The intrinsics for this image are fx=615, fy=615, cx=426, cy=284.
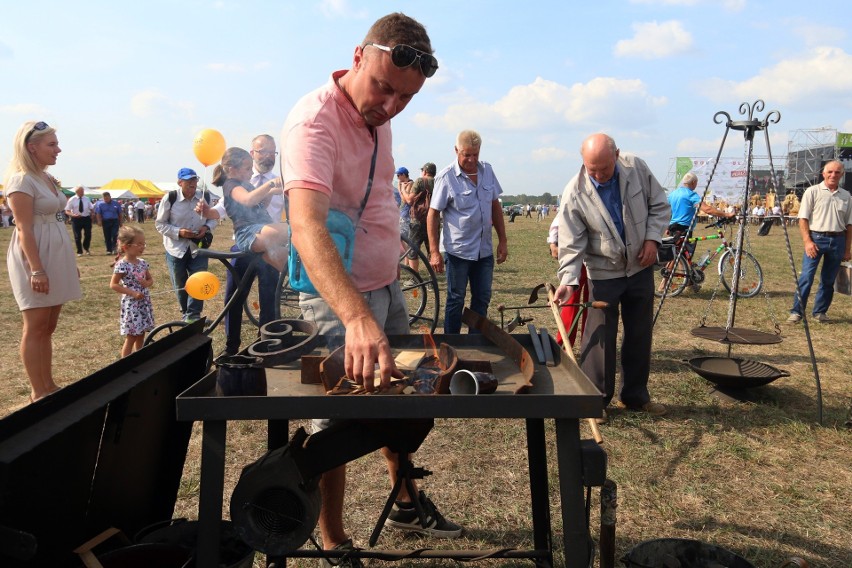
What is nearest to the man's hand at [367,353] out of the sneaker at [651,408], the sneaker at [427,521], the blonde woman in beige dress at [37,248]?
the sneaker at [427,521]

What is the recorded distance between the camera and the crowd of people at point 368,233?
1.89 meters

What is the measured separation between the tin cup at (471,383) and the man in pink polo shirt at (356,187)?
0.75ft

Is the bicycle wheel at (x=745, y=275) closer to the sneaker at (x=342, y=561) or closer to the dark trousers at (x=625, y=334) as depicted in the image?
the dark trousers at (x=625, y=334)

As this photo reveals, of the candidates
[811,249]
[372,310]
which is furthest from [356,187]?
[811,249]

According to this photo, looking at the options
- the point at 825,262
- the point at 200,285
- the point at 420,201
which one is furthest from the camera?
the point at 420,201

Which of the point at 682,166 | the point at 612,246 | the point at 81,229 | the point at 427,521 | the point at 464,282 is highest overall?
the point at 682,166

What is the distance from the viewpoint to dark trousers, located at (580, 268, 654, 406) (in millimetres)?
4113

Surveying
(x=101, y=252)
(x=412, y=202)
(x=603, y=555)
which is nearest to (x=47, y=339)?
(x=603, y=555)

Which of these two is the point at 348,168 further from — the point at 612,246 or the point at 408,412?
the point at 612,246

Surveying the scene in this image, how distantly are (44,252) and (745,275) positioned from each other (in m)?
9.46

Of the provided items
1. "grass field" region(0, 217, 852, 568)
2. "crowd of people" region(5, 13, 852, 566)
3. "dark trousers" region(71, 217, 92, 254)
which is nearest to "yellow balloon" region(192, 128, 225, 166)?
"crowd of people" region(5, 13, 852, 566)

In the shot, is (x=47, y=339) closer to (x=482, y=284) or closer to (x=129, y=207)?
(x=482, y=284)

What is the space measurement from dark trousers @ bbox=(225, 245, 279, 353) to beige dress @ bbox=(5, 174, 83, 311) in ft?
4.17

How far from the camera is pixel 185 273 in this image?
6.46 metres
